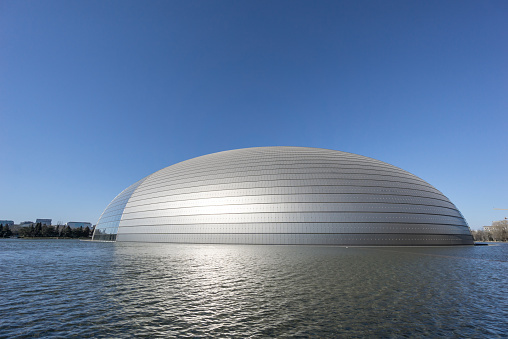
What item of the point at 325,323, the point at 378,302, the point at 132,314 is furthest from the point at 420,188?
the point at 132,314

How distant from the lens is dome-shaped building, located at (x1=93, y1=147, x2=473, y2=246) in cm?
2725

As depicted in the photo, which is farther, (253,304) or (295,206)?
(295,206)

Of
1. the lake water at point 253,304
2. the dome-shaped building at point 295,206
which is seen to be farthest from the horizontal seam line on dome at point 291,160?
the lake water at point 253,304

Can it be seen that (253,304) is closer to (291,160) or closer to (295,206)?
(295,206)

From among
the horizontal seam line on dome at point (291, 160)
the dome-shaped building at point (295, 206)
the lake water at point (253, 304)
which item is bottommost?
the lake water at point (253, 304)

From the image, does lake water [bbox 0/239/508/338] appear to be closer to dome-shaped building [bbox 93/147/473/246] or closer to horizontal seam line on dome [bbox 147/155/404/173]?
dome-shaped building [bbox 93/147/473/246]

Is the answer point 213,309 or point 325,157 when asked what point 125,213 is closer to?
point 325,157

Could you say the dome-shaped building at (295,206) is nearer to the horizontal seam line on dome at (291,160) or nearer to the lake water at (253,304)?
the horizontal seam line on dome at (291,160)

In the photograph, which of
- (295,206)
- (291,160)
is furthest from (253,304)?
(291,160)

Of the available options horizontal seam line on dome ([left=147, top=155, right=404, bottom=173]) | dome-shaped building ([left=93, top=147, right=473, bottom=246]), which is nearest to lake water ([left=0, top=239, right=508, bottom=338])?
dome-shaped building ([left=93, top=147, right=473, bottom=246])

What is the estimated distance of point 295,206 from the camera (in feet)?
91.4

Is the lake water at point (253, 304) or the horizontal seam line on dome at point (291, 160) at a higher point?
the horizontal seam line on dome at point (291, 160)

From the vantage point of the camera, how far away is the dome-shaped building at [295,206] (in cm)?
2725

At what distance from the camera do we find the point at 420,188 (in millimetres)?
33375
